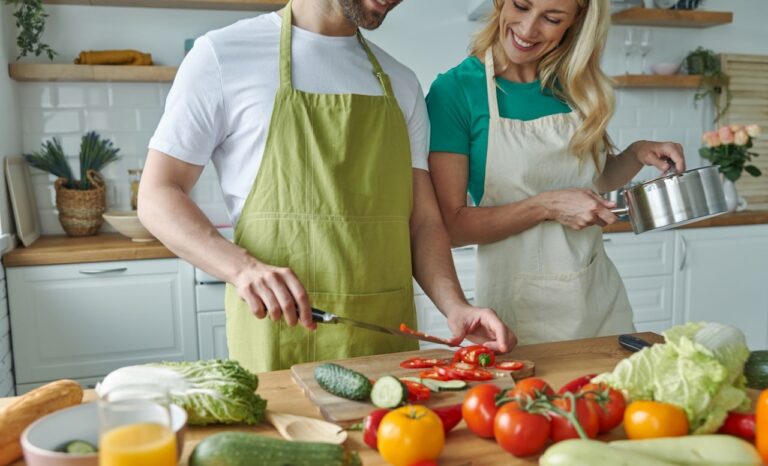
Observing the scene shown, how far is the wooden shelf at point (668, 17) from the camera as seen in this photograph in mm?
3701

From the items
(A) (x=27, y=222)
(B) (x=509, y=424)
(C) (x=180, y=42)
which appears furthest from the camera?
(C) (x=180, y=42)

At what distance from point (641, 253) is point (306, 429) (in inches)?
111

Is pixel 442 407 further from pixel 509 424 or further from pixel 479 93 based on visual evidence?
pixel 479 93

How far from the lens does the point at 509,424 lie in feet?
3.16

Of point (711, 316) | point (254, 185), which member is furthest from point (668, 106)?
point (254, 185)

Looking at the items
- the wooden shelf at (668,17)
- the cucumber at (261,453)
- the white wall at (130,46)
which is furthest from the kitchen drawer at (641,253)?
the cucumber at (261,453)

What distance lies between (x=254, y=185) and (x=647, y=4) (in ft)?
10.6

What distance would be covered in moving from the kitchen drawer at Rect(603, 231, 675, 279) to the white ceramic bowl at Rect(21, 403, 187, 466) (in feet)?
9.53

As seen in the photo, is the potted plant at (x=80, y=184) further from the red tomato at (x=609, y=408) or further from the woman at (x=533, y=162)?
the red tomato at (x=609, y=408)

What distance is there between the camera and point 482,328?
150cm

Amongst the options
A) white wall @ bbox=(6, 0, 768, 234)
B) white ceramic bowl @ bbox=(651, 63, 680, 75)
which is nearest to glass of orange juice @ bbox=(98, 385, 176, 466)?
white wall @ bbox=(6, 0, 768, 234)

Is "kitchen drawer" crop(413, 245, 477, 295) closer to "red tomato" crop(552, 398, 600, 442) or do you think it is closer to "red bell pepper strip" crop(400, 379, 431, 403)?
"red bell pepper strip" crop(400, 379, 431, 403)

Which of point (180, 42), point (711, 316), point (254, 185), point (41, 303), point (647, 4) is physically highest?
point (647, 4)

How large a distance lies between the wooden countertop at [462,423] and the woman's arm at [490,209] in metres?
0.33
